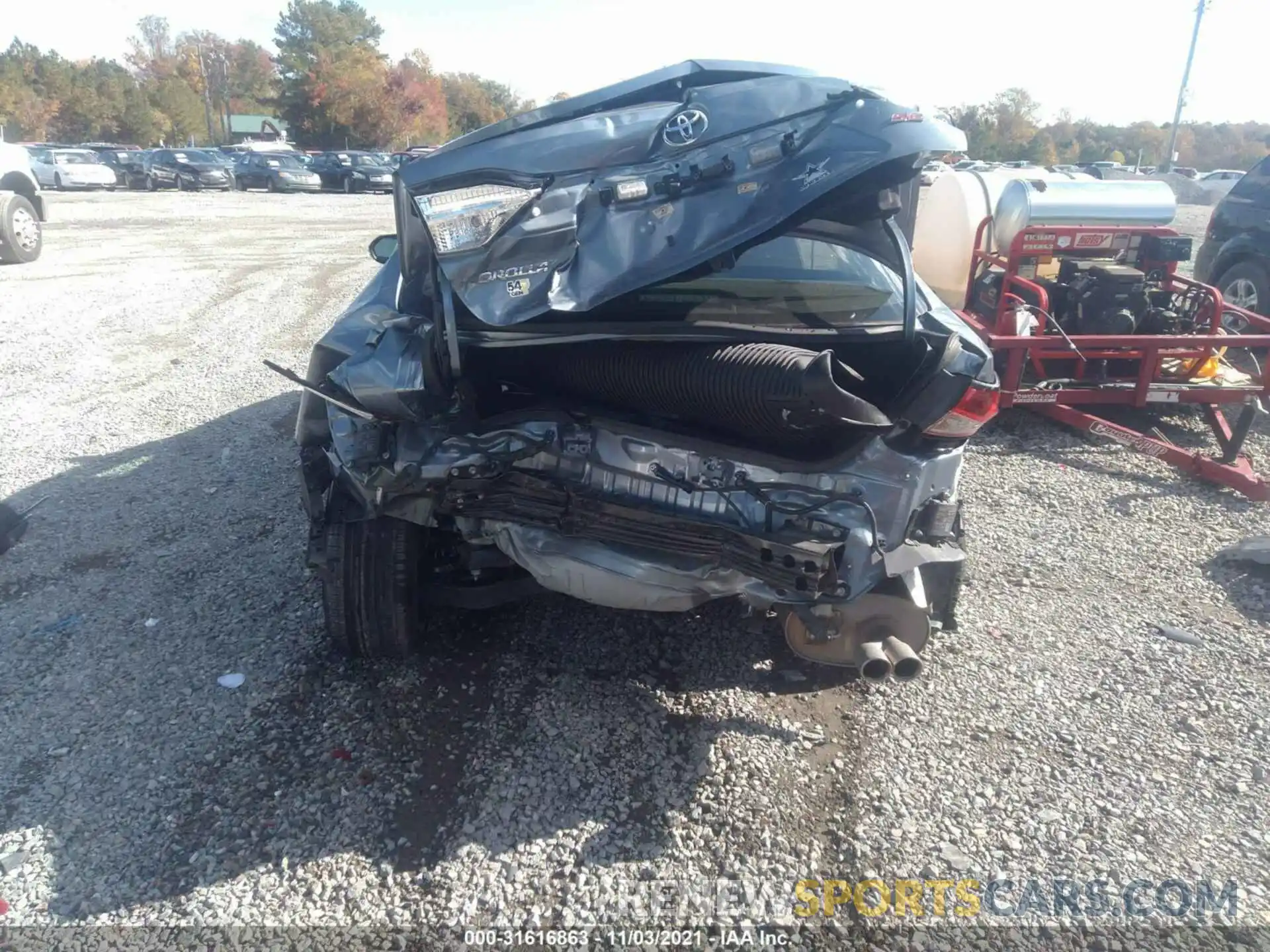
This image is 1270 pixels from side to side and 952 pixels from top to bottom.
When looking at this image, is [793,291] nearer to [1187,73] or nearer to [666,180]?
[666,180]

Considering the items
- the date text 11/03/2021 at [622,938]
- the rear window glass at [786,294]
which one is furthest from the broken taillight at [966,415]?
the date text 11/03/2021 at [622,938]

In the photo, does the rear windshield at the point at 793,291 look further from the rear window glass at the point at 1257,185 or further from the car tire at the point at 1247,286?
the rear window glass at the point at 1257,185

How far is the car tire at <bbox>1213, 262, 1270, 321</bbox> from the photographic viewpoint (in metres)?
8.28

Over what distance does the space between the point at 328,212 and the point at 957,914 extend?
22.8m

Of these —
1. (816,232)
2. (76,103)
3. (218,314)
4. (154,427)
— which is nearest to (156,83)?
(76,103)

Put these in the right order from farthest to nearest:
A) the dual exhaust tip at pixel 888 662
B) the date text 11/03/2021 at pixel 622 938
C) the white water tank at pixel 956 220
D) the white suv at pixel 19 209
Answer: the white suv at pixel 19 209
the white water tank at pixel 956 220
the dual exhaust tip at pixel 888 662
the date text 11/03/2021 at pixel 622 938

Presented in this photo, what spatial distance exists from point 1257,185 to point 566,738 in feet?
31.6

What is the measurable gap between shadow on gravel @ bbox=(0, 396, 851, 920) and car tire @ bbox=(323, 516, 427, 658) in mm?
197

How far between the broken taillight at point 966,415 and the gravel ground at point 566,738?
1109 millimetres

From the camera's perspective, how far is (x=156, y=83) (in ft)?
186

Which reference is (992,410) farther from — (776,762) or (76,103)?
(76,103)

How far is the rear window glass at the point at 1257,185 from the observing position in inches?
335

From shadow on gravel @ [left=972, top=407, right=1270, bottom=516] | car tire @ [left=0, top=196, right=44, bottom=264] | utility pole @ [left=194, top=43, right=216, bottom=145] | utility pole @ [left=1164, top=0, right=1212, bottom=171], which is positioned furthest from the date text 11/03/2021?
utility pole @ [left=194, top=43, right=216, bottom=145]

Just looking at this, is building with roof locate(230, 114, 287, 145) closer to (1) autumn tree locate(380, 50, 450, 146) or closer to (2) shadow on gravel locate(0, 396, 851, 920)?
(1) autumn tree locate(380, 50, 450, 146)
